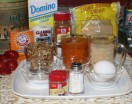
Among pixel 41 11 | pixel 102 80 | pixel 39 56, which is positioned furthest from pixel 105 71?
pixel 41 11

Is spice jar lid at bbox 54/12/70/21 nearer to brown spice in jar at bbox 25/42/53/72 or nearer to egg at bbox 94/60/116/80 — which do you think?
brown spice in jar at bbox 25/42/53/72

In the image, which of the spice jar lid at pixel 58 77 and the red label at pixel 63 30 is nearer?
the spice jar lid at pixel 58 77

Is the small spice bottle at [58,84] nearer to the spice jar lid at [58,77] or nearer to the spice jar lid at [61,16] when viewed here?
the spice jar lid at [58,77]

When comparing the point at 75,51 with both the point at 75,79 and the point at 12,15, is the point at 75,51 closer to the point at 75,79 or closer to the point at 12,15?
the point at 75,79

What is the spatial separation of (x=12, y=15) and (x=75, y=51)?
348mm

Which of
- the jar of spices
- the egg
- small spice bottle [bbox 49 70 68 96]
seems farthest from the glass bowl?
the jar of spices

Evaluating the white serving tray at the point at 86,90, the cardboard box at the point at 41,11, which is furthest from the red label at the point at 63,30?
the white serving tray at the point at 86,90

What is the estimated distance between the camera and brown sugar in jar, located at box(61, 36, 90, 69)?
101cm

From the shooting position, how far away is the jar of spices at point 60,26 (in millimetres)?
1142

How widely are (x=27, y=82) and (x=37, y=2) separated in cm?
40

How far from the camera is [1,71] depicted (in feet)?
3.42

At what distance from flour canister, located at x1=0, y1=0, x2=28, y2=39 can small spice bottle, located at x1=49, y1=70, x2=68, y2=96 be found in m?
0.46

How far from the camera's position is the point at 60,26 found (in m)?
1.17

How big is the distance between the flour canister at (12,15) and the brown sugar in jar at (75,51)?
11.3 inches
